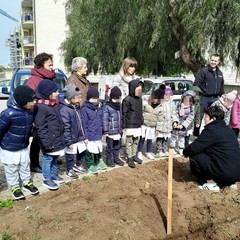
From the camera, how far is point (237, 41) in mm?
11391

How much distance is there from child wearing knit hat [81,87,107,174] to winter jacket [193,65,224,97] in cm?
238

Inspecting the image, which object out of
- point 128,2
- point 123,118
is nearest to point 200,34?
point 128,2

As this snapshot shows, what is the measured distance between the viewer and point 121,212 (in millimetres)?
3828

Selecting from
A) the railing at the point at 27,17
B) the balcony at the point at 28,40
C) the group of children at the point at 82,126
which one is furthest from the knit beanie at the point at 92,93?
the railing at the point at 27,17

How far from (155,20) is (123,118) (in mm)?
7458

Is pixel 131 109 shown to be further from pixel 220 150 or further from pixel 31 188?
pixel 31 188

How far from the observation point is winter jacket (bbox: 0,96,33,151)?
4.00 m

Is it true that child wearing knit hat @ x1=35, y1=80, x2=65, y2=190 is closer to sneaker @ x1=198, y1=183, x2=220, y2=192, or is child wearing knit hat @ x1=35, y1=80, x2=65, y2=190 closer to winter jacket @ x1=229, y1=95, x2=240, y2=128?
sneaker @ x1=198, y1=183, x2=220, y2=192

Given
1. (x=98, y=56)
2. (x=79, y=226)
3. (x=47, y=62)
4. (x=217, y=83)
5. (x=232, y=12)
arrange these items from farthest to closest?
(x=98, y=56) → (x=232, y=12) → (x=217, y=83) → (x=47, y=62) → (x=79, y=226)

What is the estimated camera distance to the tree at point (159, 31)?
Answer: 10.7m

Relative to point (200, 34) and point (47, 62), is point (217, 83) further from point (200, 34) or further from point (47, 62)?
point (200, 34)

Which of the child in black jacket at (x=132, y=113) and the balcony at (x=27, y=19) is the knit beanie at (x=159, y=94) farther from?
the balcony at (x=27, y=19)

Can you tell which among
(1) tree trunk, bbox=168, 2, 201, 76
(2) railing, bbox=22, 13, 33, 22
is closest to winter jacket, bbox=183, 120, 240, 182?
(1) tree trunk, bbox=168, 2, 201, 76

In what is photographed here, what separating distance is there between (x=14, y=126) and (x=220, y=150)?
2.70 meters
